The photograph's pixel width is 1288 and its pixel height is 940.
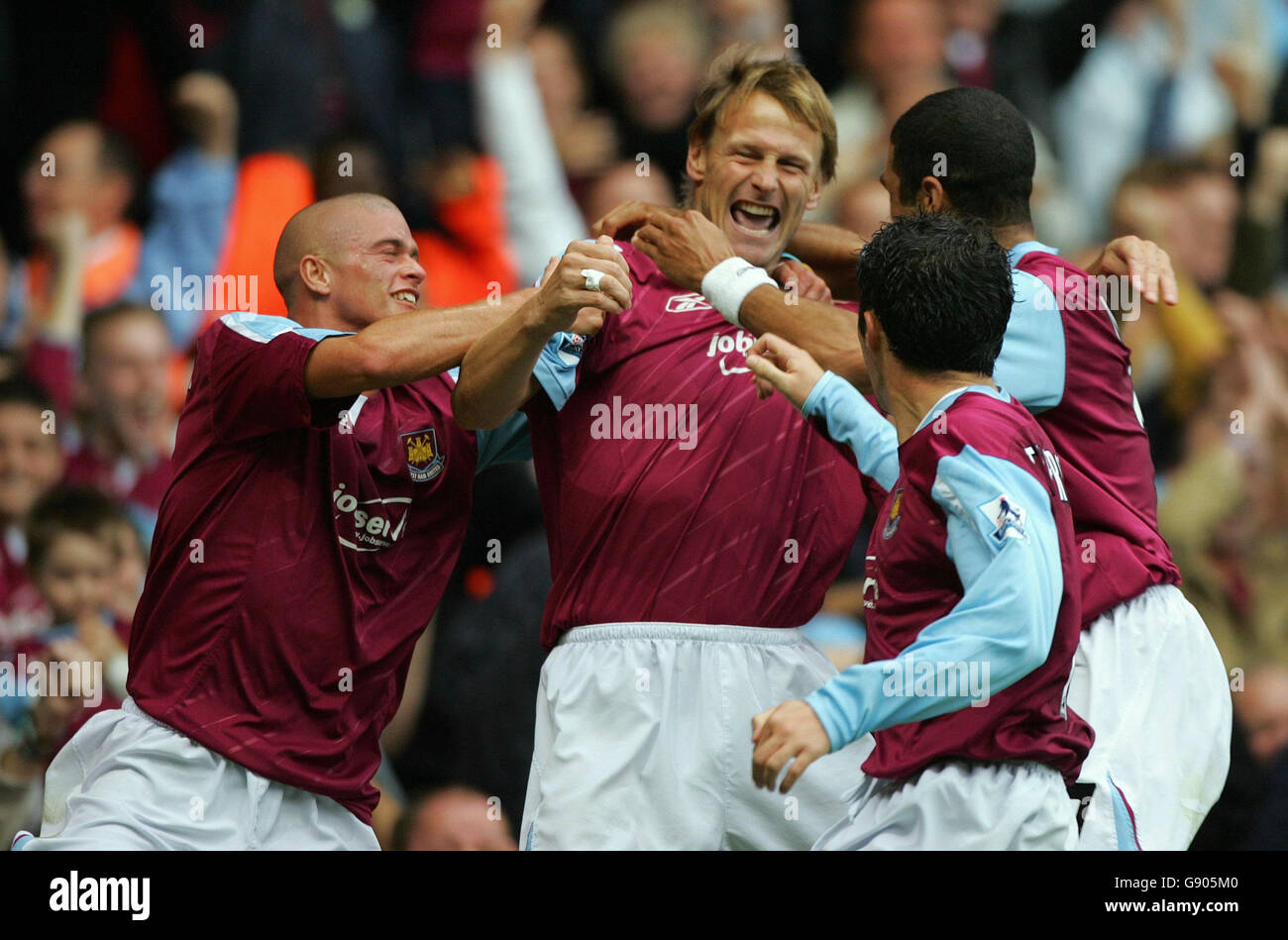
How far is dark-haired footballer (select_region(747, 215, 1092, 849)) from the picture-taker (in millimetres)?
2850

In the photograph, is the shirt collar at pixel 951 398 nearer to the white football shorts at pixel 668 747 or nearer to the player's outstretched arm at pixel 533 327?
the player's outstretched arm at pixel 533 327

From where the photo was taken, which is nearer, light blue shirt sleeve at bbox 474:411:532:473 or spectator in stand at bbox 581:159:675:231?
light blue shirt sleeve at bbox 474:411:532:473

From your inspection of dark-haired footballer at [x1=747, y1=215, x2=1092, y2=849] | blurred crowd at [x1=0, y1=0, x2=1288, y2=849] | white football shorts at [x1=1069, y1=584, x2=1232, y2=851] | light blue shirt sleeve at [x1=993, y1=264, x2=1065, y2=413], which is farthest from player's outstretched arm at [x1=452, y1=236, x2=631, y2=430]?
blurred crowd at [x1=0, y1=0, x2=1288, y2=849]

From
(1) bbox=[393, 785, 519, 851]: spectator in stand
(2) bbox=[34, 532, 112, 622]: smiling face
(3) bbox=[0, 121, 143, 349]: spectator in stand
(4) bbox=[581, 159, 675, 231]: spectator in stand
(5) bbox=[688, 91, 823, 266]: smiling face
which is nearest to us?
(5) bbox=[688, 91, 823, 266]: smiling face

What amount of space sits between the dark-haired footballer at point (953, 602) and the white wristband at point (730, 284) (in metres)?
0.50

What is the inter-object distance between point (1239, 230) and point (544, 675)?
167 inches

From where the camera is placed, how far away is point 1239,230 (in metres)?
6.91

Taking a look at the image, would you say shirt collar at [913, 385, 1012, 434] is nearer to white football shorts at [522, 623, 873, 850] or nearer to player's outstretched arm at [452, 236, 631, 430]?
player's outstretched arm at [452, 236, 631, 430]

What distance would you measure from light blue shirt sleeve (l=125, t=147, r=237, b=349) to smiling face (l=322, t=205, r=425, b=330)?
8.65 ft

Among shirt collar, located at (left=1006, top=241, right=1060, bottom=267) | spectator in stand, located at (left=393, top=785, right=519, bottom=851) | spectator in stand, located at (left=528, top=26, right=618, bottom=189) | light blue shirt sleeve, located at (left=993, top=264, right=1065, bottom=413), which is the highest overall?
spectator in stand, located at (left=528, top=26, right=618, bottom=189)

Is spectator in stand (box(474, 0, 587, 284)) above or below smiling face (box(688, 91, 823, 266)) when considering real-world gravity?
above

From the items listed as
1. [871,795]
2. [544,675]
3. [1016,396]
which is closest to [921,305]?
[1016,396]

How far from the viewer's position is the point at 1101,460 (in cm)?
381
